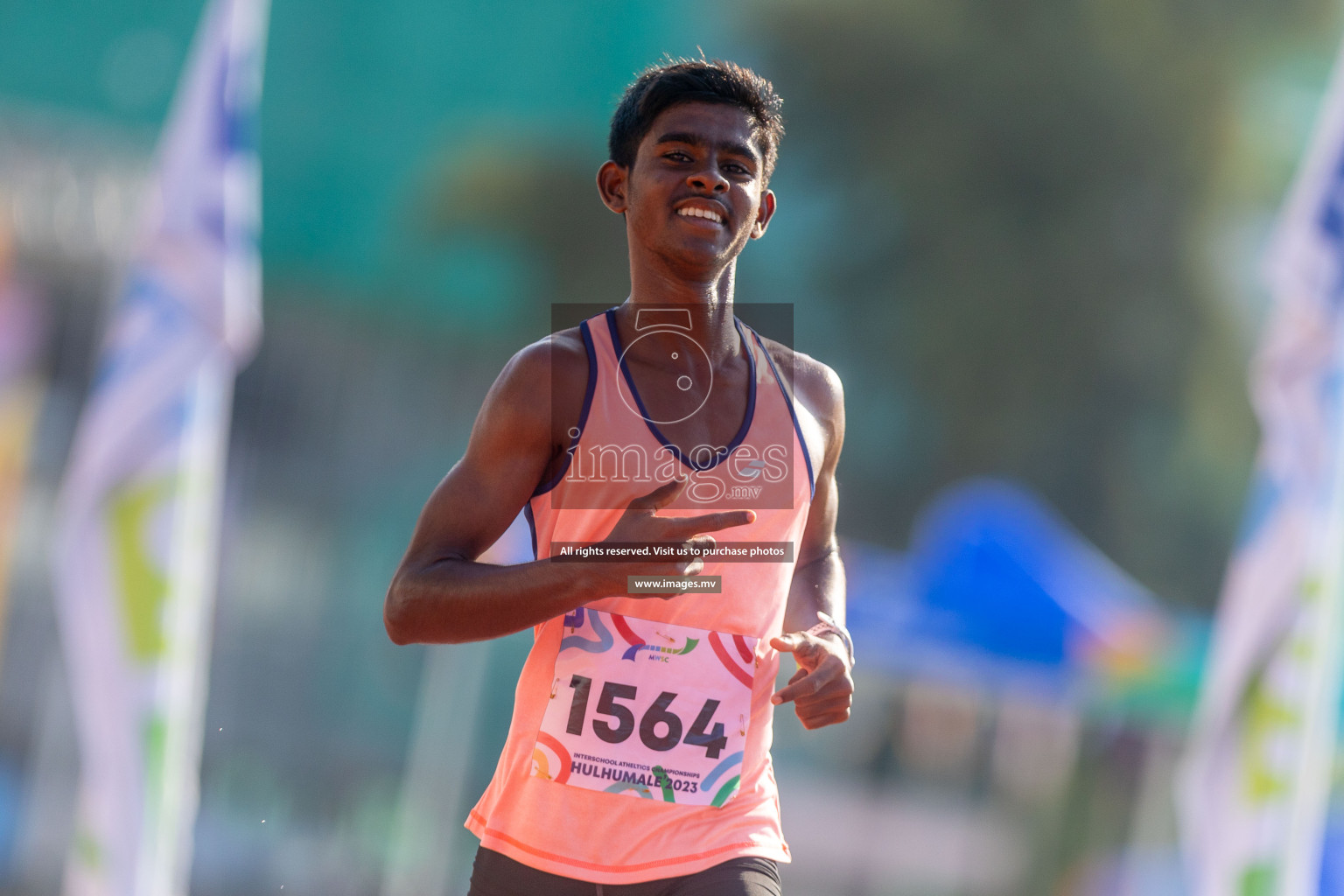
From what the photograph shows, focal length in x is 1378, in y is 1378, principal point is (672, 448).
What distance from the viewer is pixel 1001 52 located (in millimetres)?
14016

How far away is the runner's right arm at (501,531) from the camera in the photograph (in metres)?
1.80

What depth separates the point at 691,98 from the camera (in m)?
2.17

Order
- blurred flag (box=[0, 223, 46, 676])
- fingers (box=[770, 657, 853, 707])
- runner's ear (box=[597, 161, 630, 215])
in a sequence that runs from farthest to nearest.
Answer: blurred flag (box=[0, 223, 46, 676]) → runner's ear (box=[597, 161, 630, 215]) → fingers (box=[770, 657, 853, 707])

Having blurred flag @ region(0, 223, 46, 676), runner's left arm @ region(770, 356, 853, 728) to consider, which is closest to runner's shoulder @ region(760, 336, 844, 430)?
runner's left arm @ region(770, 356, 853, 728)

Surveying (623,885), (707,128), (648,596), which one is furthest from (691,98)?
→ (623,885)

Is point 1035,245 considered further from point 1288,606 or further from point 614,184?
point 614,184

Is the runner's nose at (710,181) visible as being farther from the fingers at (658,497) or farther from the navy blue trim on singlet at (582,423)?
the fingers at (658,497)

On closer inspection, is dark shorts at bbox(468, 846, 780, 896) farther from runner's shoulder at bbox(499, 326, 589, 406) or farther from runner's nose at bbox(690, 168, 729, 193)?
runner's nose at bbox(690, 168, 729, 193)

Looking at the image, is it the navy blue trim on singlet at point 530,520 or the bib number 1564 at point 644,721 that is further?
the navy blue trim on singlet at point 530,520

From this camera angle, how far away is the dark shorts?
6.29ft

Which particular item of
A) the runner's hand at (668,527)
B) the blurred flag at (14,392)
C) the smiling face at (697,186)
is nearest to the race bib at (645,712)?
the runner's hand at (668,527)

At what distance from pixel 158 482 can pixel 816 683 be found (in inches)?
117

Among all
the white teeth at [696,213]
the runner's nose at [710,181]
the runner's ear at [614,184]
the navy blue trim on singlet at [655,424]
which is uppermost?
the runner's ear at [614,184]

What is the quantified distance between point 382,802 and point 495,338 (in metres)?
3.78
